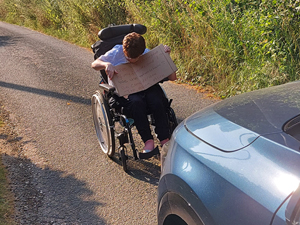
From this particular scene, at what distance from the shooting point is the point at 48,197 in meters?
A: 3.78

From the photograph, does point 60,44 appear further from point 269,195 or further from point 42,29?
point 269,195

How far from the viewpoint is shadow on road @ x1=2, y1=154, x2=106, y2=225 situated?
342 centimetres

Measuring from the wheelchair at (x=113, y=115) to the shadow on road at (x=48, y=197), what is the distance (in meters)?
0.58

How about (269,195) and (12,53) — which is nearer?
(269,195)

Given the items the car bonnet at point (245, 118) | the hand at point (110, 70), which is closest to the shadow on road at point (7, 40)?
the hand at point (110, 70)

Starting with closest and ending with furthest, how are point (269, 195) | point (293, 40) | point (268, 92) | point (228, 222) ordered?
point (269, 195) < point (228, 222) < point (268, 92) < point (293, 40)

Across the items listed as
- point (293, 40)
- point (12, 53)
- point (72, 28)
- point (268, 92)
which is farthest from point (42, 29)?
point (268, 92)

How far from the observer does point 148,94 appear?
156 inches

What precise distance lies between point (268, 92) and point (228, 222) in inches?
42.4

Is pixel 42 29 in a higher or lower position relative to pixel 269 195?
lower

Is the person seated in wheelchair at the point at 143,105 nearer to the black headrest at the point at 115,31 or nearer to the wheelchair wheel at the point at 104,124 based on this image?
the wheelchair wheel at the point at 104,124

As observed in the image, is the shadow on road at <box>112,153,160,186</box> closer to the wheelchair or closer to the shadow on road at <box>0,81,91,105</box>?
the wheelchair

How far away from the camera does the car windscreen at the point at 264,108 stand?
1.81 metres

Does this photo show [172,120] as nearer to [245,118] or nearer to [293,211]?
[245,118]
